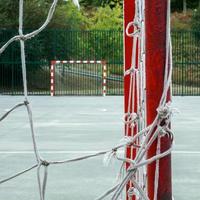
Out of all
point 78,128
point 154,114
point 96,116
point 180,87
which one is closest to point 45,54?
point 180,87

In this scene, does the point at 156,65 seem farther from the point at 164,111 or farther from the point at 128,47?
the point at 128,47

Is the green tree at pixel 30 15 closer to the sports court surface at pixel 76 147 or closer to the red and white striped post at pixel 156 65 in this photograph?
the sports court surface at pixel 76 147

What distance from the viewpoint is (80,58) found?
29734 millimetres

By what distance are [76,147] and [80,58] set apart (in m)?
17.9

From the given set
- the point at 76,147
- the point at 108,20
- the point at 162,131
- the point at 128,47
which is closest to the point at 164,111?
the point at 162,131

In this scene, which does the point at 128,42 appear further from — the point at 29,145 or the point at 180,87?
the point at 180,87

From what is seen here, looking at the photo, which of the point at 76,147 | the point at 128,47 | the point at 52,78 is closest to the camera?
the point at 128,47

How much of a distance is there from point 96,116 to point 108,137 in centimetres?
470

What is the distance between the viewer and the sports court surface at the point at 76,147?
8.38m

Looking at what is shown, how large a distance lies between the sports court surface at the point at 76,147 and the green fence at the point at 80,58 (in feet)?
18.9

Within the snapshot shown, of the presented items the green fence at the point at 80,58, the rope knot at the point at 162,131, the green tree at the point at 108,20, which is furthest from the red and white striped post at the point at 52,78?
the rope knot at the point at 162,131

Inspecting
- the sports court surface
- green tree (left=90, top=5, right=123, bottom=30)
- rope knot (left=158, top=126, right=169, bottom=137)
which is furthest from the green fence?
rope knot (left=158, top=126, right=169, bottom=137)

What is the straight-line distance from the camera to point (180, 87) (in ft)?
92.4

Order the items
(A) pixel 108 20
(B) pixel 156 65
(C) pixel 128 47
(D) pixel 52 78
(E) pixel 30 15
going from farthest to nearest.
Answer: (A) pixel 108 20, (E) pixel 30 15, (D) pixel 52 78, (C) pixel 128 47, (B) pixel 156 65
